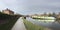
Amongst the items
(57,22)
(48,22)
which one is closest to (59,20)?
(57,22)

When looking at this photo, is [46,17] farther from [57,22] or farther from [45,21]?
[57,22]

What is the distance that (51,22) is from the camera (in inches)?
963

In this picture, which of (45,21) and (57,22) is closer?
(45,21)

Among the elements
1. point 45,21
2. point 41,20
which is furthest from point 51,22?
point 41,20

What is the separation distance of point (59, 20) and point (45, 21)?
307 cm

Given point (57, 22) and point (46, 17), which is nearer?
point (46, 17)

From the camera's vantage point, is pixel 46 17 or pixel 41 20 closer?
pixel 46 17

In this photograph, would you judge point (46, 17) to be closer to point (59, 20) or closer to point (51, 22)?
point (51, 22)

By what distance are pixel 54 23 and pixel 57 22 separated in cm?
73

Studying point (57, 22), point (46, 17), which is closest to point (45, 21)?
point (46, 17)

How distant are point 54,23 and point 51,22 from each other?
150cm

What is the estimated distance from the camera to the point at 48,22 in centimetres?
2525

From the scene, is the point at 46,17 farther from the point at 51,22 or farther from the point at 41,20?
the point at 41,20

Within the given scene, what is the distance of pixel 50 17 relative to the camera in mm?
23828
